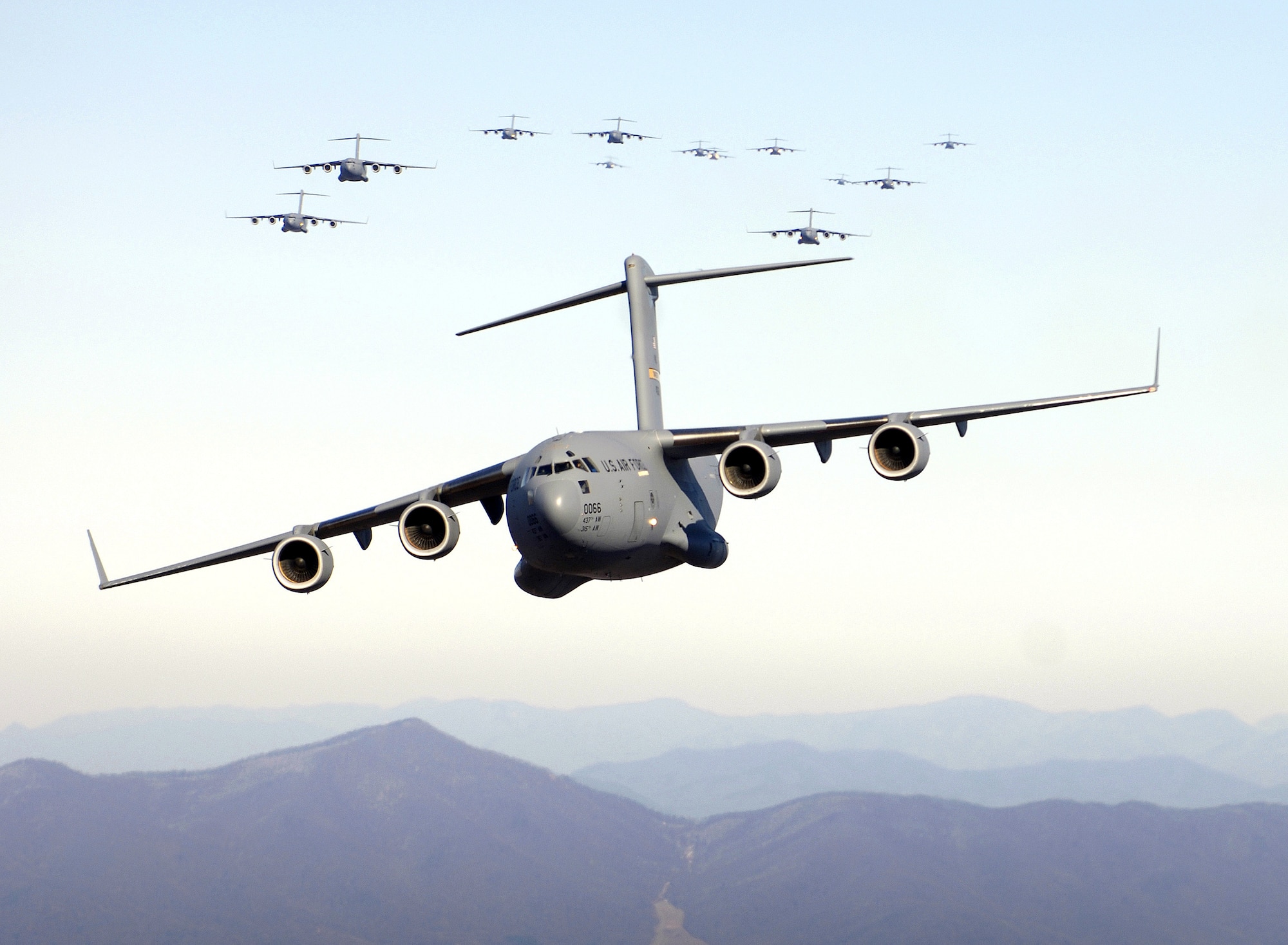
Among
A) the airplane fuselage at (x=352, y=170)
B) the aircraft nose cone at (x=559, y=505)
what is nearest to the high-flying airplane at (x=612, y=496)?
the aircraft nose cone at (x=559, y=505)

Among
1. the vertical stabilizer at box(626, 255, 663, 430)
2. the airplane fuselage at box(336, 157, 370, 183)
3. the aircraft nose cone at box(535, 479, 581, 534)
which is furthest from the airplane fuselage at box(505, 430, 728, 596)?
the airplane fuselage at box(336, 157, 370, 183)

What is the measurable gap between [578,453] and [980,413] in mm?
7808

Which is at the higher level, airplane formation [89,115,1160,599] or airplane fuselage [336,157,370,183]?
airplane fuselage [336,157,370,183]

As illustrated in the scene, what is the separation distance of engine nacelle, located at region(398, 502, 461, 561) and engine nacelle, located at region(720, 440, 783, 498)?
5868mm

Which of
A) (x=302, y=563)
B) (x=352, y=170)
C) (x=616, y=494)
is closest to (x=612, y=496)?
(x=616, y=494)

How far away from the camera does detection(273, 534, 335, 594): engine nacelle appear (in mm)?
31516

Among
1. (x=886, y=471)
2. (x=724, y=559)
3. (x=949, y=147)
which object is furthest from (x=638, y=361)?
(x=949, y=147)

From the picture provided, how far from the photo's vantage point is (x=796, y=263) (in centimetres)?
3247

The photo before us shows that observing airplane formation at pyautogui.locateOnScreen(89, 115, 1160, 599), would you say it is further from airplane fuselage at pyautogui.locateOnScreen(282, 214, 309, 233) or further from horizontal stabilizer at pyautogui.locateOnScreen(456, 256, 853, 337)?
airplane fuselage at pyautogui.locateOnScreen(282, 214, 309, 233)

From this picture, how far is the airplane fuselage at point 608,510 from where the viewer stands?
1089 inches

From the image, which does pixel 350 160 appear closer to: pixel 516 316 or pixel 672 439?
pixel 516 316

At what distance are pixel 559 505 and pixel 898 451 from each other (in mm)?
6450

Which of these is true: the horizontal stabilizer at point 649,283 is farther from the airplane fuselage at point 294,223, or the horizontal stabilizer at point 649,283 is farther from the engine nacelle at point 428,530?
the airplane fuselage at point 294,223

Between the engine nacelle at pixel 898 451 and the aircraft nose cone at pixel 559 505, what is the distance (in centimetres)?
559
